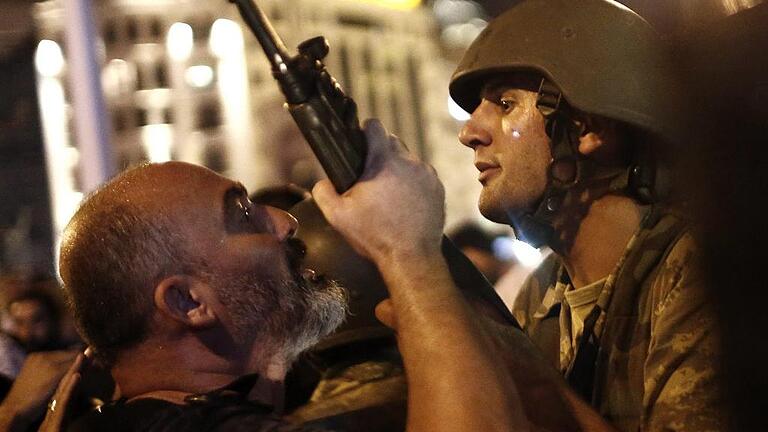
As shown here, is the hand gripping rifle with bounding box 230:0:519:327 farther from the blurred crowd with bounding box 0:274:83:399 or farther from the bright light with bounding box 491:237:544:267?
the bright light with bounding box 491:237:544:267

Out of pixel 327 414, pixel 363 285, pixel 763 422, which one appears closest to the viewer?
pixel 763 422

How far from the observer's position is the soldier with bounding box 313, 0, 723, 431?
2037 mm

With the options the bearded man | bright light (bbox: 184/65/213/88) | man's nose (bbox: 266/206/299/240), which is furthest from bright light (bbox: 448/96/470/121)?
bright light (bbox: 184/65/213/88)

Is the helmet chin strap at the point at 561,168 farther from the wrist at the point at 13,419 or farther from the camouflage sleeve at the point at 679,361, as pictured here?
the wrist at the point at 13,419

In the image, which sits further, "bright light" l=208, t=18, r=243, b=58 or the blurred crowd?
"bright light" l=208, t=18, r=243, b=58

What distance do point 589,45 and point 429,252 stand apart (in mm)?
947

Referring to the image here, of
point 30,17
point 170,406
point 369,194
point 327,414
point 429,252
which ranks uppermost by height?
point 30,17

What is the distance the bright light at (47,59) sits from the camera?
4825 millimetres

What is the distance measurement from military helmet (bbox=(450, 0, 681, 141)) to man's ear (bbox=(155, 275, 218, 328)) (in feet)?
3.24

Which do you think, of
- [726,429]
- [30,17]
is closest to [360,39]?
[30,17]

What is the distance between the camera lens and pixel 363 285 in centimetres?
257

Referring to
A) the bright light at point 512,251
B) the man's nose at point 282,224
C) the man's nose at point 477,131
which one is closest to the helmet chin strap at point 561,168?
the man's nose at point 477,131

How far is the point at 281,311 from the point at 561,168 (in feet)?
2.75

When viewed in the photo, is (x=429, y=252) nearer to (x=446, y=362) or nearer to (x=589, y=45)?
(x=446, y=362)
